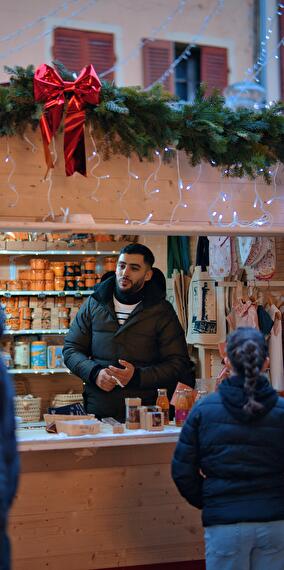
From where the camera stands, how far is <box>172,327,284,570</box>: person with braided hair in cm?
283

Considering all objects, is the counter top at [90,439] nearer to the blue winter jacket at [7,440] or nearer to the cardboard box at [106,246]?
the blue winter jacket at [7,440]

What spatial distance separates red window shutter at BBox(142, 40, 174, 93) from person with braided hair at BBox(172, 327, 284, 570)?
7137 millimetres

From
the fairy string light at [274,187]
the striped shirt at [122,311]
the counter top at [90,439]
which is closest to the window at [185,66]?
the fairy string light at [274,187]

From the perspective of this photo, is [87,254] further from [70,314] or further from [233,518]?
[233,518]

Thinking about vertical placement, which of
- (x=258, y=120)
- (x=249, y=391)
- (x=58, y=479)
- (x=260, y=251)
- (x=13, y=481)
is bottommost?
(x=58, y=479)

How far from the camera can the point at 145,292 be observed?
4.66 metres

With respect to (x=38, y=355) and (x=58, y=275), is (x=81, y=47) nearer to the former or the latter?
(x=58, y=275)

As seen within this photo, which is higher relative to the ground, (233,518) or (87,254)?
(87,254)

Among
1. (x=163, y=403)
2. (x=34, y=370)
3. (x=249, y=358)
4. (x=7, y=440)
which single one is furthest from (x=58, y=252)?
(x=7, y=440)

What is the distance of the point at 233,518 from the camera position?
2.83 m

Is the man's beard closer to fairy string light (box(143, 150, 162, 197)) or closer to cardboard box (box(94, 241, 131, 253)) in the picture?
fairy string light (box(143, 150, 162, 197))

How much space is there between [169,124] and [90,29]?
5372mm

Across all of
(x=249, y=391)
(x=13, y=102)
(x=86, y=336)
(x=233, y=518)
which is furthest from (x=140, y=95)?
(x=233, y=518)

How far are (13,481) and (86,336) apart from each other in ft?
7.60
